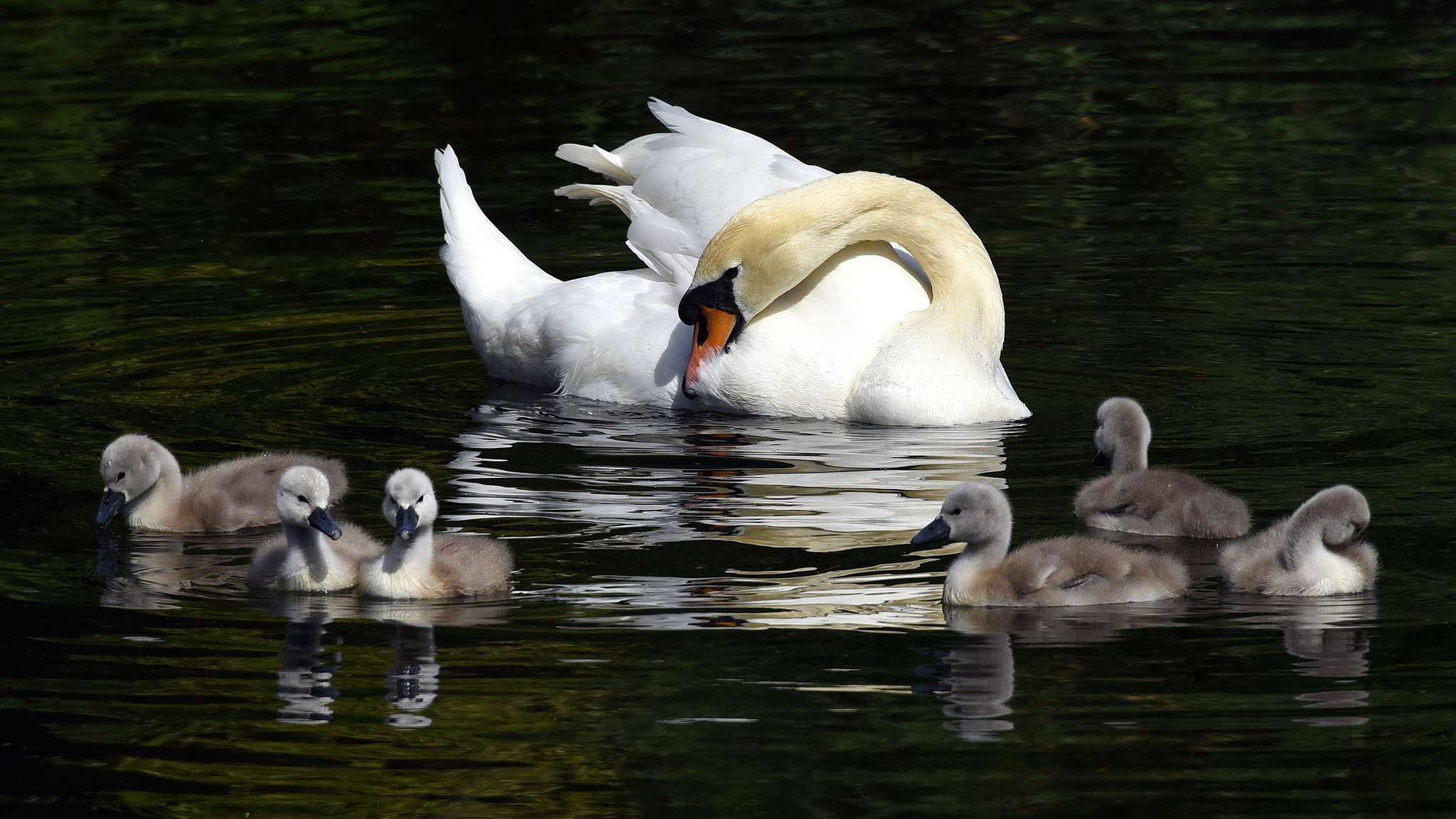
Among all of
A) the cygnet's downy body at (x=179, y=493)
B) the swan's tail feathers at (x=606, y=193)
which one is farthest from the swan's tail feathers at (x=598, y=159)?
the cygnet's downy body at (x=179, y=493)

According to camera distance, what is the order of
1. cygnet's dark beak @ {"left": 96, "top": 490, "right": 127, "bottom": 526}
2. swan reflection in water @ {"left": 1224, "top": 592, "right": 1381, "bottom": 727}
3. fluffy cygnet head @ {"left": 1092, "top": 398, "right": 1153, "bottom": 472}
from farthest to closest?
1. fluffy cygnet head @ {"left": 1092, "top": 398, "right": 1153, "bottom": 472}
2. cygnet's dark beak @ {"left": 96, "top": 490, "right": 127, "bottom": 526}
3. swan reflection in water @ {"left": 1224, "top": 592, "right": 1381, "bottom": 727}

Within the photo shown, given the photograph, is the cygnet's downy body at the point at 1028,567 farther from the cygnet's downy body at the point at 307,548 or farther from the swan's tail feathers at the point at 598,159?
the swan's tail feathers at the point at 598,159

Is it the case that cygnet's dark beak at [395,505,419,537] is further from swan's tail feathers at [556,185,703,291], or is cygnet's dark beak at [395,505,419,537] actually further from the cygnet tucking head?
swan's tail feathers at [556,185,703,291]

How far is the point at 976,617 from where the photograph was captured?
20.6 ft

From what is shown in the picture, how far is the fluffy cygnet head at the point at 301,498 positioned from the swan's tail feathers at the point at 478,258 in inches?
153

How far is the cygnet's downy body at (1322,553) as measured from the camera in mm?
6309

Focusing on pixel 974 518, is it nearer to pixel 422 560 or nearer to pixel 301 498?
pixel 422 560

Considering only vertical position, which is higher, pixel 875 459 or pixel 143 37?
pixel 143 37

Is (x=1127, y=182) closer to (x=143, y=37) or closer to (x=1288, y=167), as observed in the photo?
(x=1288, y=167)

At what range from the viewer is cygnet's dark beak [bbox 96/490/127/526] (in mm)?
7312

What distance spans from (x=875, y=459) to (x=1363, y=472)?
187cm

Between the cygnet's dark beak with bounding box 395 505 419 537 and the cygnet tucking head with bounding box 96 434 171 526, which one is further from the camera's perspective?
the cygnet tucking head with bounding box 96 434 171 526

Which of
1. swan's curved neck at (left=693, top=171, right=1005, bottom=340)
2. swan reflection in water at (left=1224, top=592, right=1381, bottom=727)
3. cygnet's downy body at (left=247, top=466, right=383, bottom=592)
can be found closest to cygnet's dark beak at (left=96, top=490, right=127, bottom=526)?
cygnet's downy body at (left=247, top=466, right=383, bottom=592)

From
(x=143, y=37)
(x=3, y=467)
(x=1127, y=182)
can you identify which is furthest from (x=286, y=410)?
(x=143, y=37)
